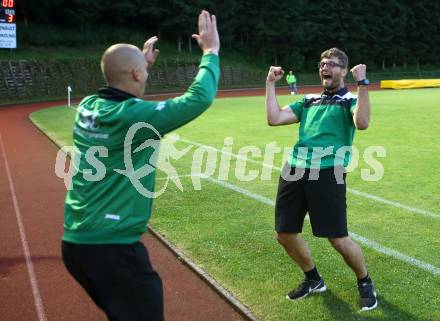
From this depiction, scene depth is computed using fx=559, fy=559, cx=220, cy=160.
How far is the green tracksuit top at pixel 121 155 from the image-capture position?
2.64 m

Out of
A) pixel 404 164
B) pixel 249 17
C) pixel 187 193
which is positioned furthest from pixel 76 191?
pixel 249 17

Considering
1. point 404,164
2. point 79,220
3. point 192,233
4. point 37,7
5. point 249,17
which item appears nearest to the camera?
point 79,220

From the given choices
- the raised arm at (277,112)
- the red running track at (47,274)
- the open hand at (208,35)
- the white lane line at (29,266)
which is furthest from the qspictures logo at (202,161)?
the white lane line at (29,266)

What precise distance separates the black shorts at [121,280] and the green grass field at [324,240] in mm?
1835

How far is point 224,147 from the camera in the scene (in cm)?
1351

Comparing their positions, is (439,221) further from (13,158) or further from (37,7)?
(37,7)

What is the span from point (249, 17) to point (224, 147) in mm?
57600

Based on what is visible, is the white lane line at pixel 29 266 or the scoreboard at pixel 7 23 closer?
the white lane line at pixel 29 266

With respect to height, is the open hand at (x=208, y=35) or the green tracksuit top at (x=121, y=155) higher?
the open hand at (x=208, y=35)

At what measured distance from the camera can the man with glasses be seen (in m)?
4.37

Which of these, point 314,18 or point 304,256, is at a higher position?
point 314,18

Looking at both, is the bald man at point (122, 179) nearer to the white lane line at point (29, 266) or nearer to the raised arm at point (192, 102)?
the raised arm at point (192, 102)

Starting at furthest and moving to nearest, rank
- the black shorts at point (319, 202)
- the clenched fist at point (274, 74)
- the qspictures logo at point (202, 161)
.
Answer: the clenched fist at point (274, 74), the black shorts at point (319, 202), the qspictures logo at point (202, 161)

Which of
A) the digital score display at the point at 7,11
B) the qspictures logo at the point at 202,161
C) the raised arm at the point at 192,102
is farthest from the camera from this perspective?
the digital score display at the point at 7,11
